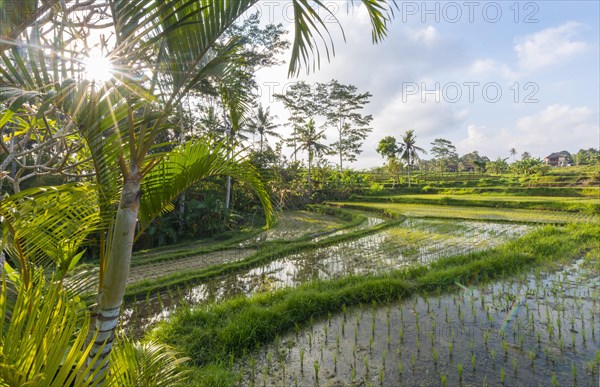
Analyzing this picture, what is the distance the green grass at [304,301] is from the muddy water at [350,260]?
0.97m

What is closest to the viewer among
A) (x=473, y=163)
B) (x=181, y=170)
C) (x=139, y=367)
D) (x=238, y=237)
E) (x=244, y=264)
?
(x=139, y=367)

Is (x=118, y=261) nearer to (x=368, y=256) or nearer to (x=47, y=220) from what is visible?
(x=47, y=220)

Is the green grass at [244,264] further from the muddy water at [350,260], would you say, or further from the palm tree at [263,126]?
Answer: the palm tree at [263,126]

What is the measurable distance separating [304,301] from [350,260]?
382 cm

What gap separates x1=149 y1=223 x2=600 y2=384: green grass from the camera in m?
3.80

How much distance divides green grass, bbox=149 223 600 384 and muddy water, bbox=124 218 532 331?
0.97m

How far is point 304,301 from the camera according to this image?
4.79 meters

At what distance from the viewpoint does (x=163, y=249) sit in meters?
10.7

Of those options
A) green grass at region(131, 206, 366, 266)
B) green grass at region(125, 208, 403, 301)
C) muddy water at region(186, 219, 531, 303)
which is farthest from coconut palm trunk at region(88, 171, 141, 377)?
green grass at region(131, 206, 366, 266)

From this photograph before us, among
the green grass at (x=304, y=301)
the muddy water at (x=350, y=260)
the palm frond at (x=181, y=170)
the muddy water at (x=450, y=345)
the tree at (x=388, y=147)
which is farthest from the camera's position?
the tree at (x=388, y=147)

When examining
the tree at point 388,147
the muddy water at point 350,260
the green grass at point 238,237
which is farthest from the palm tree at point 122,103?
the tree at point 388,147

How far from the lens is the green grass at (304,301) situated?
3.80 m

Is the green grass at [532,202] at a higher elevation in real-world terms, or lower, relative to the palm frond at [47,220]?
lower

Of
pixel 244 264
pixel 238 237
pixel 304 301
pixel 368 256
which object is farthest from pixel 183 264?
pixel 368 256
